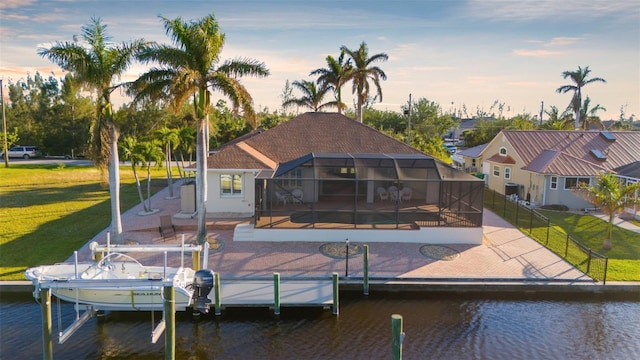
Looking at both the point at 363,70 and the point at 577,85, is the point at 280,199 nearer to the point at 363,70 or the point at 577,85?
the point at 363,70

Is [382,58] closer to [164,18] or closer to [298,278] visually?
[164,18]

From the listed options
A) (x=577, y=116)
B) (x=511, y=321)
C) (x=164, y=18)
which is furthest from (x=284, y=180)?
(x=577, y=116)

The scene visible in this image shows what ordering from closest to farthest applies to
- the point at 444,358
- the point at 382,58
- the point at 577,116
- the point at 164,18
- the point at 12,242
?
the point at 444,358 < the point at 164,18 < the point at 12,242 < the point at 382,58 < the point at 577,116

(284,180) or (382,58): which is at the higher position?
(382,58)

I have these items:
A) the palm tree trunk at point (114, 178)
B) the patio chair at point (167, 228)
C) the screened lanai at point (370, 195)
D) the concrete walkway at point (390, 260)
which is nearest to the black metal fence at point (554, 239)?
the concrete walkway at point (390, 260)

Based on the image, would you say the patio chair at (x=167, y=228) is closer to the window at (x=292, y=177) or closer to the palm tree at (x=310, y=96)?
the window at (x=292, y=177)

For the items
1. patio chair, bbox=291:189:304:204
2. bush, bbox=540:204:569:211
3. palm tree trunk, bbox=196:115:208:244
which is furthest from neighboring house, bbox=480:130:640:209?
palm tree trunk, bbox=196:115:208:244

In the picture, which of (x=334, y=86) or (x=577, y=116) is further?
(x=577, y=116)

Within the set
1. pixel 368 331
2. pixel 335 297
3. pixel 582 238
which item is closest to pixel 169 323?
pixel 335 297
